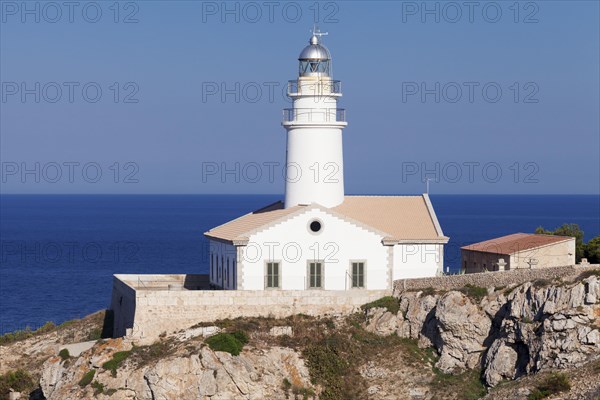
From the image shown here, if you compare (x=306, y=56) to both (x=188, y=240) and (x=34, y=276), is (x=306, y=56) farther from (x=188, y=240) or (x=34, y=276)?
(x=188, y=240)

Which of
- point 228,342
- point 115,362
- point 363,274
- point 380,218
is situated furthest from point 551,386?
point 115,362

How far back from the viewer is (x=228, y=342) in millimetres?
39562

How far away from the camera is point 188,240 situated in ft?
430

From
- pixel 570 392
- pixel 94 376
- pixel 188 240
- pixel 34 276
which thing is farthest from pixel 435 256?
Answer: pixel 188 240

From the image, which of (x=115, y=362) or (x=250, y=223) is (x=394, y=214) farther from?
(x=115, y=362)

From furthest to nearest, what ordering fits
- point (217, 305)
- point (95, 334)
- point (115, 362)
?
point (95, 334), point (217, 305), point (115, 362)

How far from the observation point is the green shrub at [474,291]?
40.4 meters

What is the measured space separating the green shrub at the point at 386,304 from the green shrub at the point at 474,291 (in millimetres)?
2866

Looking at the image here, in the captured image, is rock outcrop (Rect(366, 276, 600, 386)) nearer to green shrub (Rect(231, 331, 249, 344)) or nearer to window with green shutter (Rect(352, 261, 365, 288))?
window with green shutter (Rect(352, 261, 365, 288))

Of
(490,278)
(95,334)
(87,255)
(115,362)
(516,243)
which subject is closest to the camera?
(115,362)

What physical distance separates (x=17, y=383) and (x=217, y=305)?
356 inches

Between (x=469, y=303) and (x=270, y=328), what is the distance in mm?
6947

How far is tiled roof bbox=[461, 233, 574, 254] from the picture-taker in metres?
43.3

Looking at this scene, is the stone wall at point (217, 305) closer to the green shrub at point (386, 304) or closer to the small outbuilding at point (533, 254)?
the green shrub at point (386, 304)
